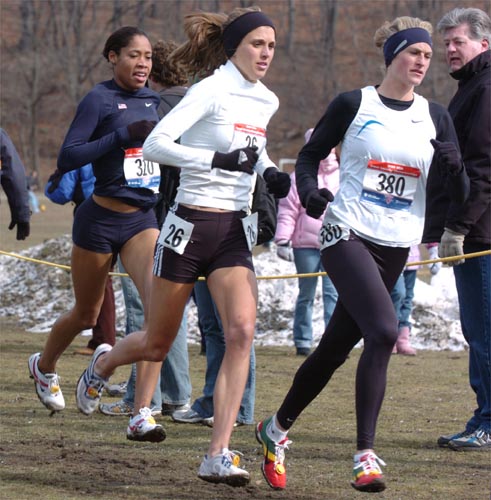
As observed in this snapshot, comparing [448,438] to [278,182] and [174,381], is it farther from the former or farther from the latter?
[278,182]

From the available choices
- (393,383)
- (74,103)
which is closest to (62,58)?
(74,103)

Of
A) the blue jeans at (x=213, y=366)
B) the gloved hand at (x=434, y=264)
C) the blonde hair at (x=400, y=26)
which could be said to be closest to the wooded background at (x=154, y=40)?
the gloved hand at (x=434, y=264)

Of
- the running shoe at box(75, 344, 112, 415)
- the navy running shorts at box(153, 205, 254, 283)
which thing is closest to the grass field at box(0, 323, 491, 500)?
the running shoe at box(75, 344, 112, 415)

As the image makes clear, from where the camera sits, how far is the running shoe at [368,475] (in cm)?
520

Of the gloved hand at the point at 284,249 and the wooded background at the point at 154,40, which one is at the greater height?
the gloved hand at the point at 284,249

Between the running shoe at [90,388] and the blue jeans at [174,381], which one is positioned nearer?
the running shoe at [90,388]

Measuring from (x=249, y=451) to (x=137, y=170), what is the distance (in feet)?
5.61

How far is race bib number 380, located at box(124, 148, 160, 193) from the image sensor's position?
7.01 meters

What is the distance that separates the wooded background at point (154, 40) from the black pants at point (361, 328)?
54483 mm

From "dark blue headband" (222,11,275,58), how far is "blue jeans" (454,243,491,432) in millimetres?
1906

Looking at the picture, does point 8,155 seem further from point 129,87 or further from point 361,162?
point 361,162

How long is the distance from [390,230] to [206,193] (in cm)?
87

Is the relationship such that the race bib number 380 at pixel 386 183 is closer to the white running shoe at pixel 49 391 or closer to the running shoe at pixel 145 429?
the running shoe at pixel 145 429

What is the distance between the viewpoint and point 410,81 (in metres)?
5.75
